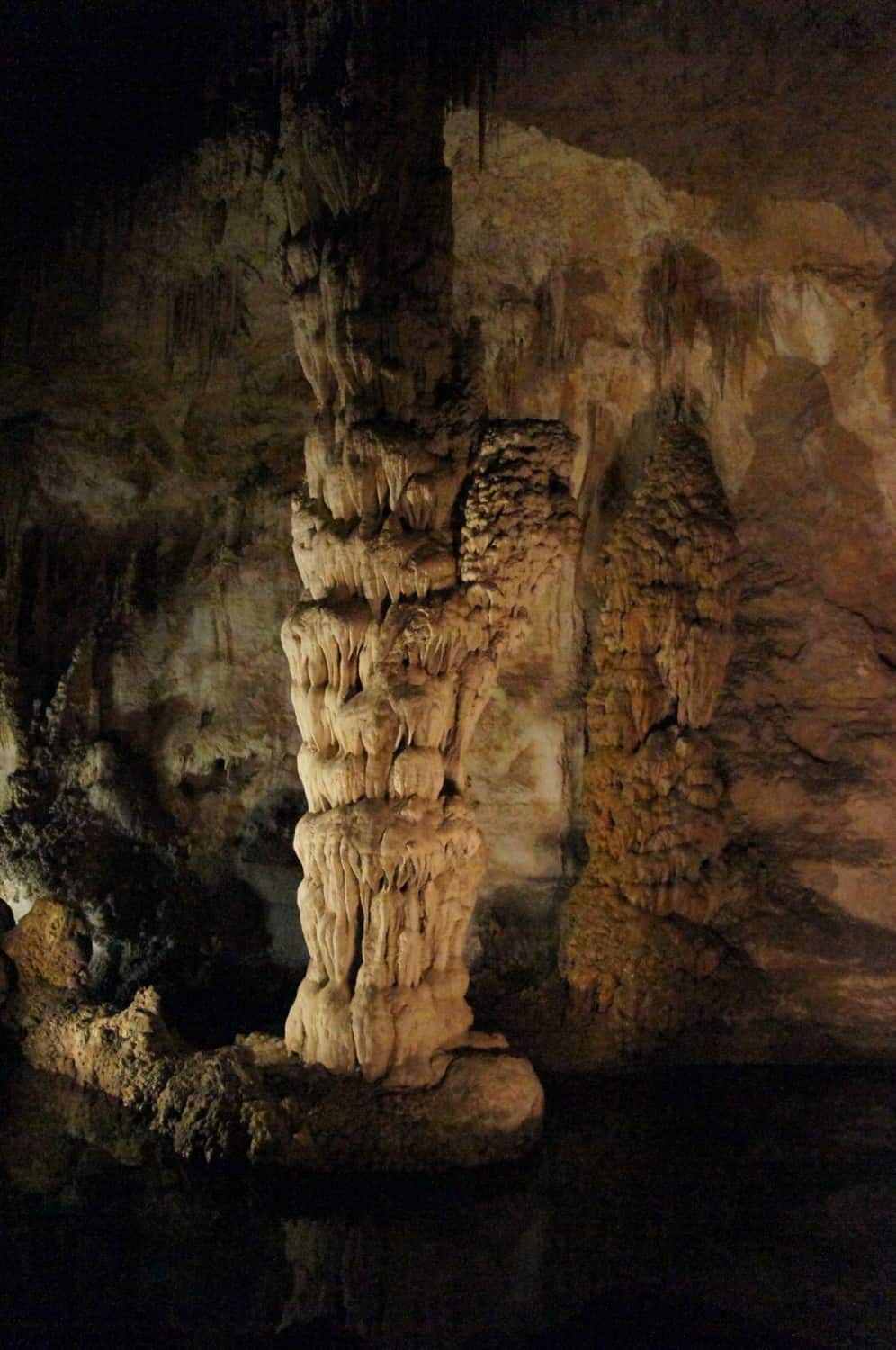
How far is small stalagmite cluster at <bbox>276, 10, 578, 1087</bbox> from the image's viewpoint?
242 inches

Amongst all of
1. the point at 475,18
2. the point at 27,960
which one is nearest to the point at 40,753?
the point at 27,960

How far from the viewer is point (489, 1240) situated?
5070 mm

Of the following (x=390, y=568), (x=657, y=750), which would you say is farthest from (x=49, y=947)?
(x=657, y=750)

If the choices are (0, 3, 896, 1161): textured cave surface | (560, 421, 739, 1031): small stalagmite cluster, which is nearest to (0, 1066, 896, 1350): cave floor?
(0, 3, 896, 1161): textured cave surface

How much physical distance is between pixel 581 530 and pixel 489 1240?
4.20 metres

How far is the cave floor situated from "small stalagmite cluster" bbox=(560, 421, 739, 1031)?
3.51 ft

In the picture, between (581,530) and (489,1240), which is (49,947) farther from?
(581,530)

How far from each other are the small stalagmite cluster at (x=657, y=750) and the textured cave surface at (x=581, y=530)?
0.03 meters

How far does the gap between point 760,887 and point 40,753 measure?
234 inches

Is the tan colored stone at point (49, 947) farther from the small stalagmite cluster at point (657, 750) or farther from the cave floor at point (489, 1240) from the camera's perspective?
the small stalagmite cluster at point (657, 750)

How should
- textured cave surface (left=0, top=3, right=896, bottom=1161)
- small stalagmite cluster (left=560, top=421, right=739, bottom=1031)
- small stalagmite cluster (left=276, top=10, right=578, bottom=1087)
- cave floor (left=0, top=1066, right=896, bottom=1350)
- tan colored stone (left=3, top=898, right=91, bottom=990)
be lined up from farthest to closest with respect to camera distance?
1. tan colored stone (left=3, top=898, right=91, bottom=990)
2. small stalagmite cluster (left=560, top=421, right=739, bottom=1031)
3. textured cave surface (left=0, top=3, right=896, bottom=1161)
4. small stalagmite cluster (left=276, top=10, right=578, bottom=1087)
5. cave floor (left=0, top=1066, right=896, bottom=1350)

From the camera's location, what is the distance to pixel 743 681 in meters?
8.18

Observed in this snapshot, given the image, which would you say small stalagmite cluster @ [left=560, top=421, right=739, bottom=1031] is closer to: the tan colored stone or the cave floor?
the cave floor

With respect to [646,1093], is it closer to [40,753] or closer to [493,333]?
[493,333]
